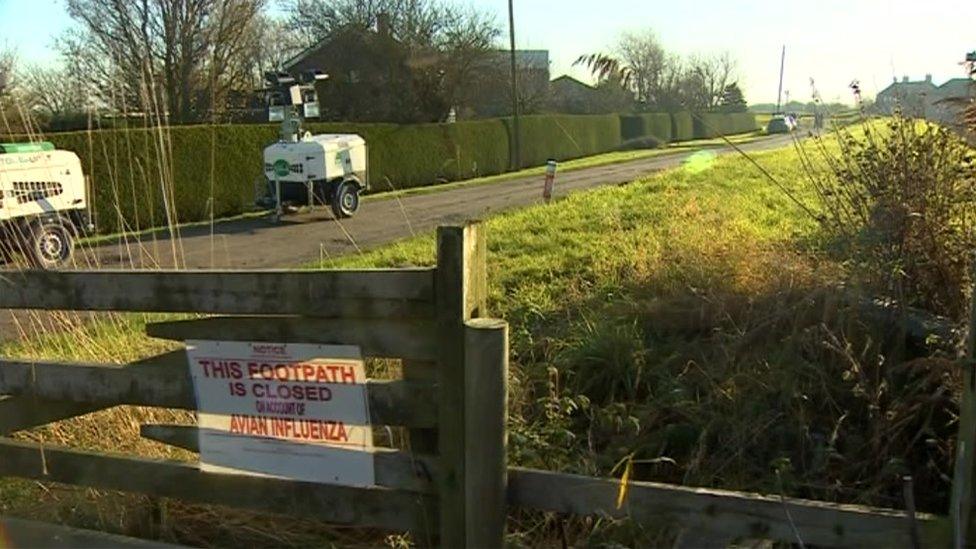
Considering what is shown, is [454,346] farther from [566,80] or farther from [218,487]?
[566,80]

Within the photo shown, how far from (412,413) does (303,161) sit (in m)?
14.6

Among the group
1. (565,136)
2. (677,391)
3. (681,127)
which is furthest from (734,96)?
(681,127)

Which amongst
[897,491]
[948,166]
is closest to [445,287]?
[897,491]

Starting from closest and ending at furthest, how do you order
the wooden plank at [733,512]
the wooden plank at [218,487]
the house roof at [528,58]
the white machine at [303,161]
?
the wooden plank at [733,512] → the wooden plank at [218,487] → the white machine at [303,161] → the house roof at [528,58]

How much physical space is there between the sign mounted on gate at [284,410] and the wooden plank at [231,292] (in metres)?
0.13

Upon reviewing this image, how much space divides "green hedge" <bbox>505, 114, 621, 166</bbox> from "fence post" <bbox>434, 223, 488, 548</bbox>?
30113 millimetres

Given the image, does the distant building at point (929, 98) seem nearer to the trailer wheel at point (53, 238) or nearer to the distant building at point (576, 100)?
the trailer wheel at point (53, 238)

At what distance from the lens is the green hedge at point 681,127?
5476 centimetres

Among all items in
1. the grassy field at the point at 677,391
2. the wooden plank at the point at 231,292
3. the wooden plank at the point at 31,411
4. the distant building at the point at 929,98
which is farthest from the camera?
the distant building at the point at 929,98

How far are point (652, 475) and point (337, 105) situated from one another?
1249 inches

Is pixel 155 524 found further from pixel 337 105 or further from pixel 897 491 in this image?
pixel 337 105

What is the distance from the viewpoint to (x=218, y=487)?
3039 millimetres

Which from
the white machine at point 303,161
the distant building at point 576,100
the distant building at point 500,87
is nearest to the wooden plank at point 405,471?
the white machine at point 303,161

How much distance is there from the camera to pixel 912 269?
14.8 feet
